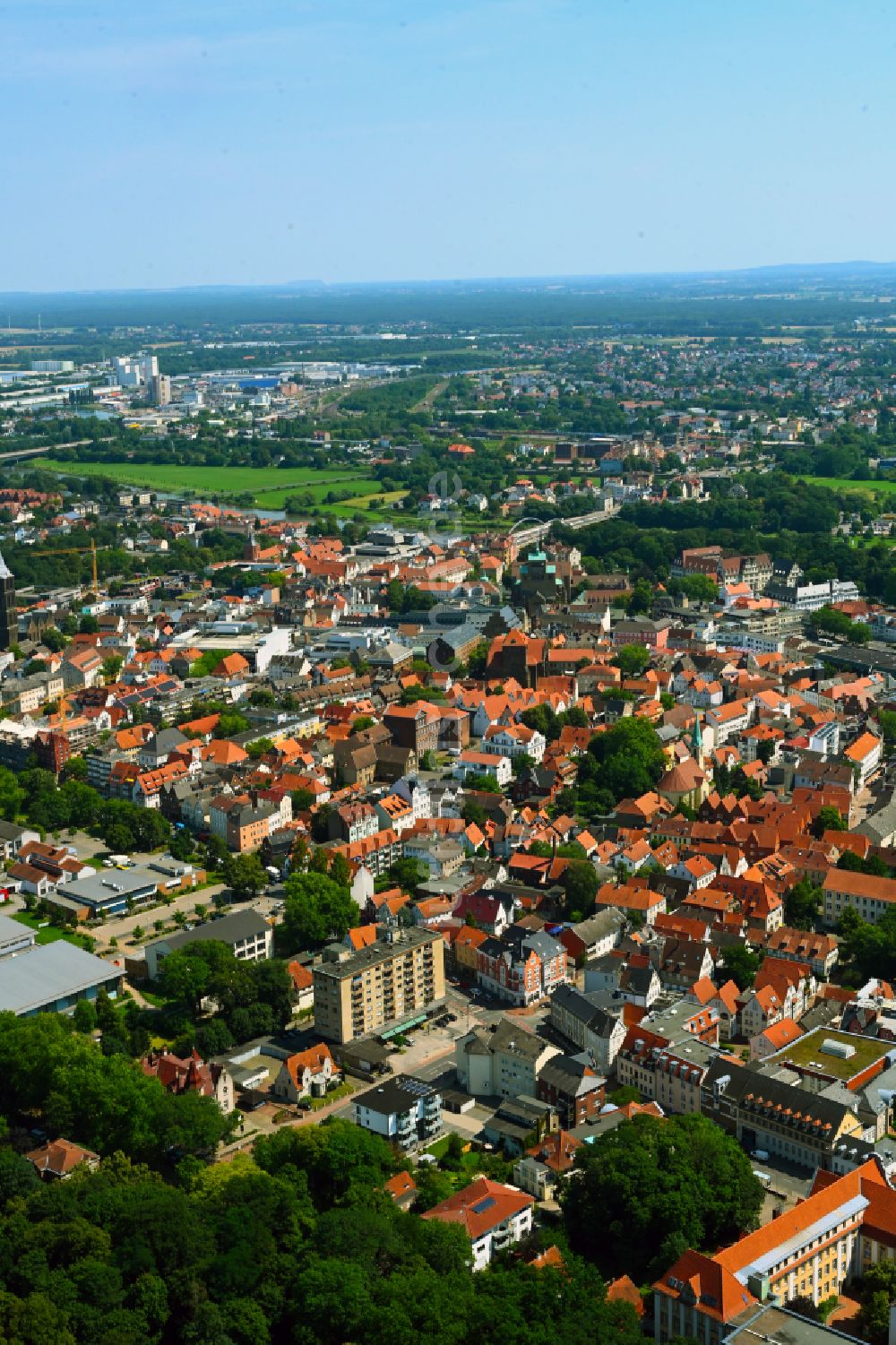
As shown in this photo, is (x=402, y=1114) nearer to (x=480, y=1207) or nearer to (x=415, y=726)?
(x=480, y=1207)

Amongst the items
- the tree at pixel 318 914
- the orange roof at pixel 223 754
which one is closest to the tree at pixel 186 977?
the tree at pixel 318 914

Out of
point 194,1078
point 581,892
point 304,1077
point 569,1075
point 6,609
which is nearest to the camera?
point 569,1075

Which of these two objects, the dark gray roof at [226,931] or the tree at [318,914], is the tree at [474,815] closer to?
the tree at [318,914]

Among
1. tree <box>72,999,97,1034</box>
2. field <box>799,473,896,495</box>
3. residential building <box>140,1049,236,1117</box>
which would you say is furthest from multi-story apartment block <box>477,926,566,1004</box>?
field <box>799,473,896,495</box>

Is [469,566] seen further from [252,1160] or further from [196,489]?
[252,1160]

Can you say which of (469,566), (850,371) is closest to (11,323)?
(850,371)

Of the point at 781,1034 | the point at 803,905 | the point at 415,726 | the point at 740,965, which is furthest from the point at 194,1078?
the point at 415,726

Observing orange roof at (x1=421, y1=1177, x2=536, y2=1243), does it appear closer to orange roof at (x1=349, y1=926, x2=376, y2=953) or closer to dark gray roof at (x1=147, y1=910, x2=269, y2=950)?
orange roof at (x1=349, y1=926, x2=376, y2=953)
